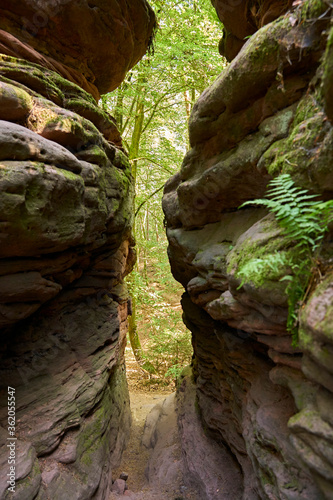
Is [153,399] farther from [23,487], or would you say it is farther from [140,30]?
[140,30]

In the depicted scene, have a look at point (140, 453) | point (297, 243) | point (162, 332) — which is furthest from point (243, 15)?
point (162, 332)

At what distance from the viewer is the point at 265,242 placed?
3547 millimetres

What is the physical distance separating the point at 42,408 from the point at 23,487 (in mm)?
1349

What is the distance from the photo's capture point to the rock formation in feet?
14.6

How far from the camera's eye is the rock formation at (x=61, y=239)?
446 cm

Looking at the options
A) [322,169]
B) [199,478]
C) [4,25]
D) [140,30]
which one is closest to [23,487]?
[199,478]

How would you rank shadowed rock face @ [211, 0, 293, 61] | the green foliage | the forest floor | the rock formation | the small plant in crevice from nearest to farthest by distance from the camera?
the small plant in crevice, the rock formation, shadowed rock face @ [211, 0, 293, 61], the forest floor, the green foliage

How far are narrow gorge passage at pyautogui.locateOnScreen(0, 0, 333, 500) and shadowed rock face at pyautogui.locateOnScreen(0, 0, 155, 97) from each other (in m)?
0.05

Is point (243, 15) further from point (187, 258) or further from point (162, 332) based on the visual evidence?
point (162, 332)

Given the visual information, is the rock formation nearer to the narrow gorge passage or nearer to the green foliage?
the narrow gorge passage

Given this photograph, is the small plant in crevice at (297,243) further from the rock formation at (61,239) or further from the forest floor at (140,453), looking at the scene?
the forest floor at (140,453)

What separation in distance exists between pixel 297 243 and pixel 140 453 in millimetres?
9317

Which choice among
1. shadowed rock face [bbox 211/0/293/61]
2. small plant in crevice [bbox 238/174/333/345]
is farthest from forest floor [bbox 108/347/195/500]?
shadowed rock face [bbox 211/0/293/61]

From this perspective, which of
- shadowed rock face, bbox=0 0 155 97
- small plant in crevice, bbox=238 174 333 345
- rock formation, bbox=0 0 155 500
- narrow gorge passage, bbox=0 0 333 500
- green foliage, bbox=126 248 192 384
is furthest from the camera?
green foliage, bbox=126 248 192 384
